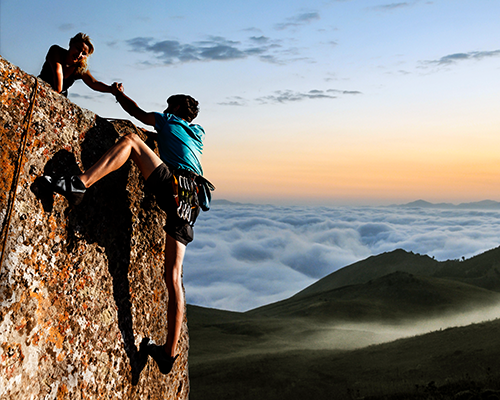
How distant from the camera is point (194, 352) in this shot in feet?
59.7

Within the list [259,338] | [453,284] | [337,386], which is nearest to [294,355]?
[337,386]

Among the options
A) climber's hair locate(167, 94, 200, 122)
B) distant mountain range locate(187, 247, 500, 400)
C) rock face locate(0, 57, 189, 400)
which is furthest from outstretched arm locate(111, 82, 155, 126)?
distant mountain range locate(187, 247, 500, 400)

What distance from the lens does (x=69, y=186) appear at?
12.2 feet

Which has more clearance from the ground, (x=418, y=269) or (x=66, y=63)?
(x=418, y=269)

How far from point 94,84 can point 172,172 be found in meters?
1.47

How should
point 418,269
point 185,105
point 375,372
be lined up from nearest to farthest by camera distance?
point 185,105
point 375,372
point 418,269

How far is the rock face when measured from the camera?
3.47m

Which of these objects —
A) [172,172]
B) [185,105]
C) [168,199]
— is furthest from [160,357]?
[185,105]

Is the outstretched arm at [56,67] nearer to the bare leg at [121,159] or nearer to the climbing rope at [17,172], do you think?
the climbing rope at [17,172]

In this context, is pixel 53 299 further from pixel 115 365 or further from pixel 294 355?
pixel 294 355

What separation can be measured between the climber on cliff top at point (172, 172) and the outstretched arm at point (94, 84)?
0.38ft

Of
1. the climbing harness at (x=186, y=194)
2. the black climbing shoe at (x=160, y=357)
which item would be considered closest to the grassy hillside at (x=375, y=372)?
the black climbing shoe at (x=160, y=357)

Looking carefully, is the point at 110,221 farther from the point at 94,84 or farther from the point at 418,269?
the point at 418,269

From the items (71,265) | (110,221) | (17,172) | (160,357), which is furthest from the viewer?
(160,357)
